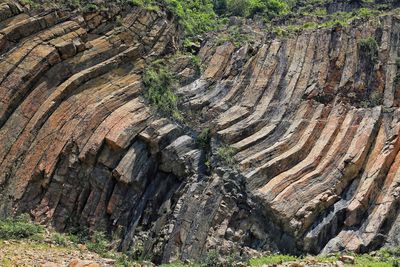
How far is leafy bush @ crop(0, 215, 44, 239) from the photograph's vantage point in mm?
16902

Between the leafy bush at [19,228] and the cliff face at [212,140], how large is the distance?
0.65 meters

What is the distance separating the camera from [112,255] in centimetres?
1750

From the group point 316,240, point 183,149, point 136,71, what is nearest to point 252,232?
point 316,240

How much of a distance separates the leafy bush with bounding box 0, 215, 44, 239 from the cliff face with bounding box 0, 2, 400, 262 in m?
0.65

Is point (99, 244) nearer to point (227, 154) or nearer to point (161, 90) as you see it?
Answer: point (227, 154)

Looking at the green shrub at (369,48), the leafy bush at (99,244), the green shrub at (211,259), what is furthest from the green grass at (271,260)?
the green shrub at (369,48)

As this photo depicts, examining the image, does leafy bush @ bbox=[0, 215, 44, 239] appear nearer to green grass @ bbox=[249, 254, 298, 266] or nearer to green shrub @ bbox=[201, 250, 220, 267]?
green shrub @ bbox=[201, 250, 220, 267]

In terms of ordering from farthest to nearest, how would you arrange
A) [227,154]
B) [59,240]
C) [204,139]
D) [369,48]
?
1. [369,48]
2. [204,139]
3. [227,154]
4. [59,240]

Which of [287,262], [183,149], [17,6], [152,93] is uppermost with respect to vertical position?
[17,6]

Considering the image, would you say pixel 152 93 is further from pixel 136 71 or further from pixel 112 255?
pixel 112 255

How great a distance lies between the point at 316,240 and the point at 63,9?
14740mm

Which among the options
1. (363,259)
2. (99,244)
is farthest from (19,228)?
(363,259)

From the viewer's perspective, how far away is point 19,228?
56.4 ft

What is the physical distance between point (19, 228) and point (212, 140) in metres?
7.84
